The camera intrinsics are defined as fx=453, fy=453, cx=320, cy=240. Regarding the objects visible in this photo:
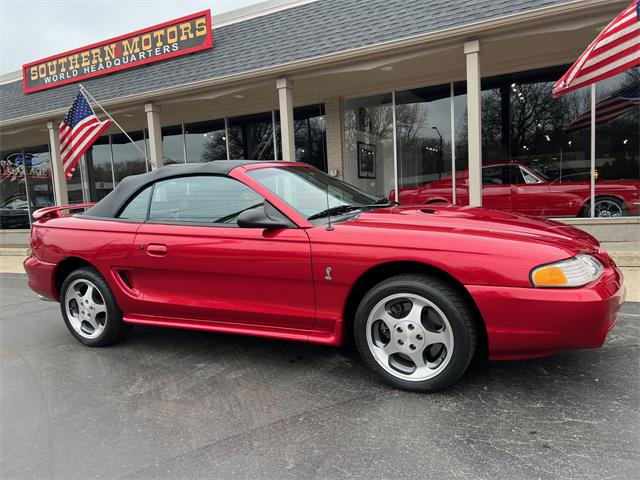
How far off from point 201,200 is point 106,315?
1326 millimetres

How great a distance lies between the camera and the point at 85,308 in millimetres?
3895

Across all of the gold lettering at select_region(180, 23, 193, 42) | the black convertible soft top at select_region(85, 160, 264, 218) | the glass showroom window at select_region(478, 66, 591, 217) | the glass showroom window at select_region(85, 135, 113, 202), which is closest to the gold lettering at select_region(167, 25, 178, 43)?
the gold lettering at select_region(180, 23, 193, 42)

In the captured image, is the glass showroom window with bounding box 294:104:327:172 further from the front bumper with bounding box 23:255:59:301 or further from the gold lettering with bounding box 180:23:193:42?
the front bumper with bounding box 23:255:59:301

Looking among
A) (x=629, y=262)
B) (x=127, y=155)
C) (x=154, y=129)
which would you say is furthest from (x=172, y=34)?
(x=629, y=262)

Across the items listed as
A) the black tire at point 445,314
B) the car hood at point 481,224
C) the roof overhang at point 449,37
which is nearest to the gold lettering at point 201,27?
the roof overhang at point 449,37

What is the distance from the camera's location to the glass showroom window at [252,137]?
11.9 m

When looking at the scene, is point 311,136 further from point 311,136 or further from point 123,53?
point 123,53

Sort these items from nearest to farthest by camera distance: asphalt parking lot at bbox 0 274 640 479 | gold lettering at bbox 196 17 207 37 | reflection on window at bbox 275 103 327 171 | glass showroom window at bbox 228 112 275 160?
1. asphalt parking lot at bbox 0 274 640 479
2. gold lettering at bbox 196 17 207 37
3. reflection on window at bbox 275 103 327 171
4. glass showroom window at bbox 228 112 275 160

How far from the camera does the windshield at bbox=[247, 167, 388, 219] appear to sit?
325 cm

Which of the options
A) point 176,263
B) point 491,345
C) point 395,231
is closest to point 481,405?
point 491,345

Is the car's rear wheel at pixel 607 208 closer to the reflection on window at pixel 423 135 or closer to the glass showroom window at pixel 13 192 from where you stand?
the reflection on window at pixel 423 135

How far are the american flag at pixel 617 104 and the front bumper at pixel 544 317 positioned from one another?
7138 mm

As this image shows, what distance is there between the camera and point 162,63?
10.3 metres

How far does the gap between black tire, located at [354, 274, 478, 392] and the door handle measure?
1568 millimetres
